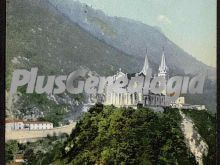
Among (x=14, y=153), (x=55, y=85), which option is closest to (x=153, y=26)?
(x=55, y=85)

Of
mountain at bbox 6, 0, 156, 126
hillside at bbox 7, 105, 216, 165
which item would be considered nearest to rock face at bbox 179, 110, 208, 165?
hillside at bbox 7, 105, 216, 165

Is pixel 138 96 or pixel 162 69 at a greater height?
pixel 162 69

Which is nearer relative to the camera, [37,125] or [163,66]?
[37,125]

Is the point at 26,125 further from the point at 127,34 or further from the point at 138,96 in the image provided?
the point at 127,34

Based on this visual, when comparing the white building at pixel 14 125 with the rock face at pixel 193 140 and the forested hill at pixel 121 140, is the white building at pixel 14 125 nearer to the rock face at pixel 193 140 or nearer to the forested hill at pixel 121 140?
the forested hill at pixel 121 140

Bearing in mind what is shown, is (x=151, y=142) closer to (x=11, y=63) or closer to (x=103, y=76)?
(x=103, y=76)

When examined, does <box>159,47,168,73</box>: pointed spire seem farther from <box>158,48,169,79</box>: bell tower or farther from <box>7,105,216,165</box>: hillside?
<box>7,105,216,165</box>: hillside

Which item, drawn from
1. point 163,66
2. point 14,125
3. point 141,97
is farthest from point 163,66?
point 14,125
